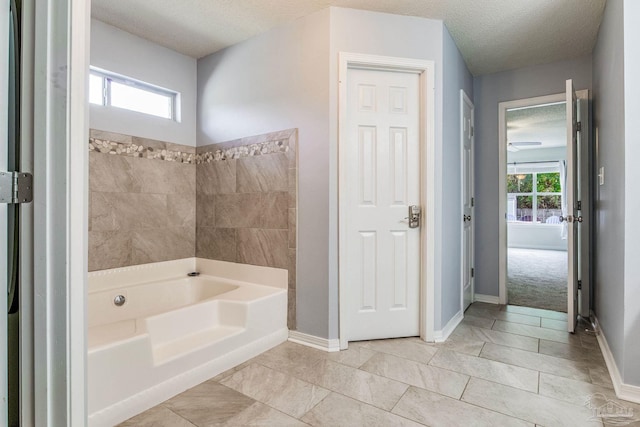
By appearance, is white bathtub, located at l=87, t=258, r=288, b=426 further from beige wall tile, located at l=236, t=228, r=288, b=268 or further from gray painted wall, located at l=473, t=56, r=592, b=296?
gray painted wall, located at l=473, t=56, r=592, b=296

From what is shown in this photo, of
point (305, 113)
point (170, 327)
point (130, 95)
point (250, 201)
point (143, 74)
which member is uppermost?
point (143, 74)

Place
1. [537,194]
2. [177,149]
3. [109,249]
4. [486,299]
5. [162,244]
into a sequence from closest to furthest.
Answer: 1. [109,249]
2. [162,244]
3. [177,149]
4. [486,299]
5. [537,194]

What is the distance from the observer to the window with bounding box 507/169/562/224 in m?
8.28

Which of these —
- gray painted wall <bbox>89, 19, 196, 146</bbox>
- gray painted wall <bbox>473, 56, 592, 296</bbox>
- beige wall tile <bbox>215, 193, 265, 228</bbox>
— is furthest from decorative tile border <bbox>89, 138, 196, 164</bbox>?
gray painted wall <bbox>473, 56, 592, 296</bbox>

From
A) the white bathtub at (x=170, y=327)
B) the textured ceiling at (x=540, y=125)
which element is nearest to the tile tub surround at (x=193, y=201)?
the white bathtub at (x=170, y=327)

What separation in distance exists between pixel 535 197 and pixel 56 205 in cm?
983

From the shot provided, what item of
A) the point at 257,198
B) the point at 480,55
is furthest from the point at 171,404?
the point at 480,55

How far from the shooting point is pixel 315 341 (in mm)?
2482

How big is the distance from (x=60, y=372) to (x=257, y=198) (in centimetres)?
199

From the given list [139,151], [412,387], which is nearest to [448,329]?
[412,387]

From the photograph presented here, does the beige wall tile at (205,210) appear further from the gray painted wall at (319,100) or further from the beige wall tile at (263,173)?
the gray painted wall at (319,100)

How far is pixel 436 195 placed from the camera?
260 cm

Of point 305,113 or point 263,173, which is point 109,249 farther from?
point 305,113

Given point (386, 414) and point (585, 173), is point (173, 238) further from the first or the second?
point (585, 173)
